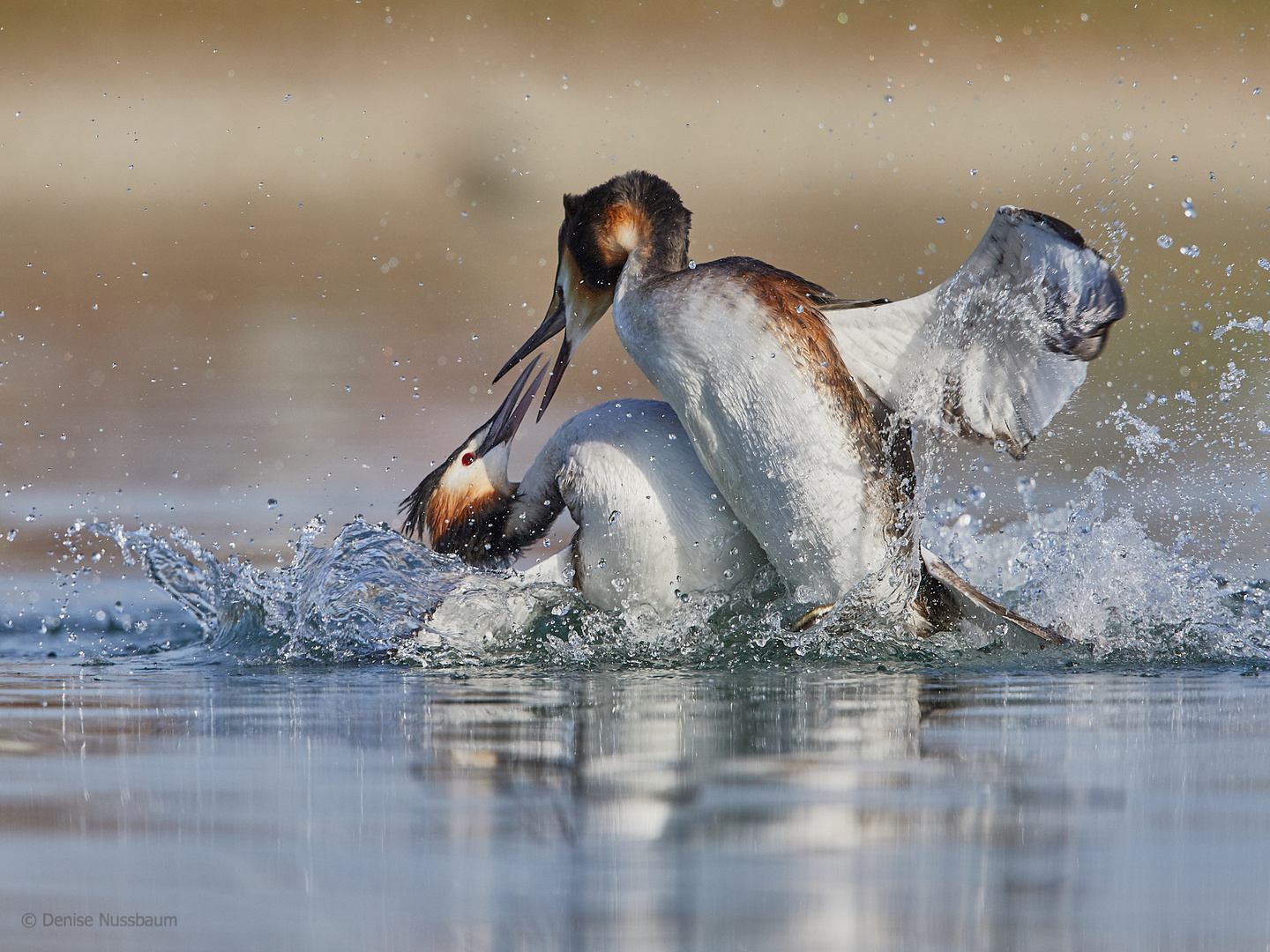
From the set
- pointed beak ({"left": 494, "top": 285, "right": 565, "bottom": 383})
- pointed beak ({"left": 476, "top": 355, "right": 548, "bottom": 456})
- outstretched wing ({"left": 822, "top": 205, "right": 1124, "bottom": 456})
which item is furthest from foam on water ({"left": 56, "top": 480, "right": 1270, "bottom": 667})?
pointed beak ({"left": 494, "top": 285, "right": 565, "bottom": 383})

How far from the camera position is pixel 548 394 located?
4.18m

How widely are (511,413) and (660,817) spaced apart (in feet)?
9.11

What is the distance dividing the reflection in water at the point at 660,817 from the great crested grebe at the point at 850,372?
2.87 feet

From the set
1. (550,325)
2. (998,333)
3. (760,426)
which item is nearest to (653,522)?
(760,426)

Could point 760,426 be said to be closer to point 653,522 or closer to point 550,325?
point 653,522

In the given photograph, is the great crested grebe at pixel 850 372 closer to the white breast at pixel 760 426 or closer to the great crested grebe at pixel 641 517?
the white breast at pixel 760 426

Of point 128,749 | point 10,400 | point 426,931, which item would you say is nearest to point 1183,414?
point 10,400

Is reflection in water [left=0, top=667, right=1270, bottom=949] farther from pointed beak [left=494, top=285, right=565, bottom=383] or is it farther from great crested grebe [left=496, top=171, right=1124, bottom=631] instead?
pointed beak [left=494, top=285, right=565, bottom=383]

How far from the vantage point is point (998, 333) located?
142 inches

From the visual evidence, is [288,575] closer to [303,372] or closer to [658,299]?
[658,299]

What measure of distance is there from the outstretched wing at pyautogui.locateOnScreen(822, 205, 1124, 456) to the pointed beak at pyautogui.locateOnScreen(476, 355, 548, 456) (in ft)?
3.55

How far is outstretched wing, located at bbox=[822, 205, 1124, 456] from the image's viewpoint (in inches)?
134

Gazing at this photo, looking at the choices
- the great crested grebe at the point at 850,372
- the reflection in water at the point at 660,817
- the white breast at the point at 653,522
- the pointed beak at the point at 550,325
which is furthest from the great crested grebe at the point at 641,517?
the reflection in water at the point at 660,817

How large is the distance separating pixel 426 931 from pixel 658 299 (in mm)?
2402
